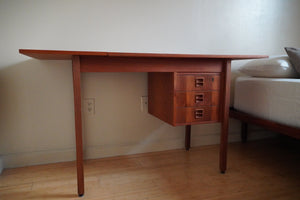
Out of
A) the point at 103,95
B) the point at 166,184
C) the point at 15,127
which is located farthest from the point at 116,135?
the point at 15,127

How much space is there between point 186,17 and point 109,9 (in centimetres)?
59

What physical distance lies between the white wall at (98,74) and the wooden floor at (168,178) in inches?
6.1

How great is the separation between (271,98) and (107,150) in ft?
3.88

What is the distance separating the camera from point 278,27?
6.54 feet

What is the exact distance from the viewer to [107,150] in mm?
1636

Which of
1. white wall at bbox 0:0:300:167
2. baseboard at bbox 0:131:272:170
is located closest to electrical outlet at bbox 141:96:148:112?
white wall at bbox 0:0:300:167

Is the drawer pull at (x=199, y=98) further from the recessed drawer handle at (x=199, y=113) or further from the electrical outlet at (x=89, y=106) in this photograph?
the electrical outlet at (x=89, y=106)

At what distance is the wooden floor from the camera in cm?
115

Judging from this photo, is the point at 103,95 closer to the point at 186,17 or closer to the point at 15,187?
the point at 15,187

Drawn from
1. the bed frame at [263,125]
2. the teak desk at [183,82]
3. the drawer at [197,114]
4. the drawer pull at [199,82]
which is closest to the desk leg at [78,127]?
the teak desk at [183,82]

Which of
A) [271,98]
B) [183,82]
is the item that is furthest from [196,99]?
[271,98]

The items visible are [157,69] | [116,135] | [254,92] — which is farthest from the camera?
[116,135]

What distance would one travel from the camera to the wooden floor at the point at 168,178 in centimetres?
115

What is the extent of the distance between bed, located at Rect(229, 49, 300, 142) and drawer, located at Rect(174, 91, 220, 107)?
1.16 ft
